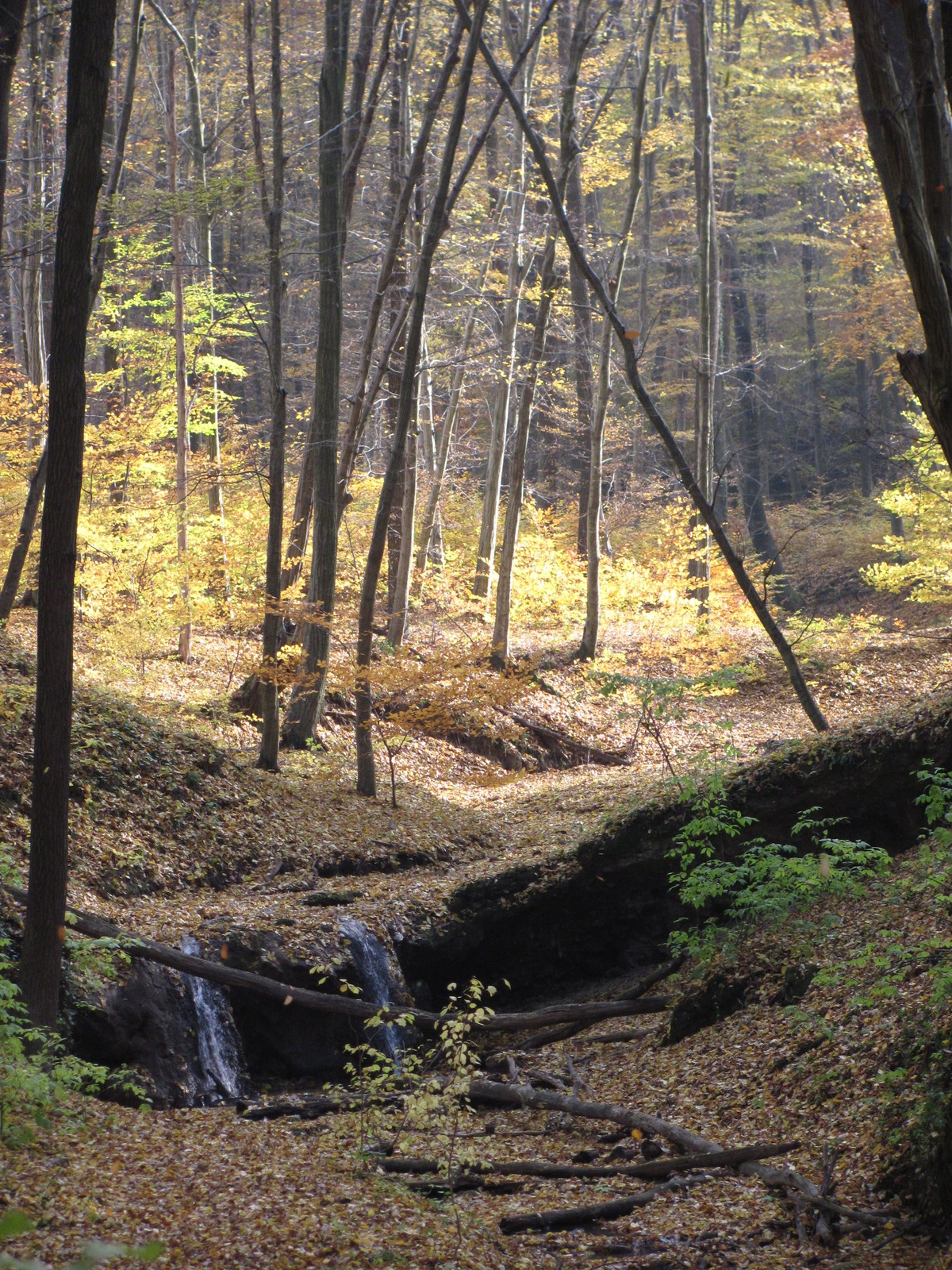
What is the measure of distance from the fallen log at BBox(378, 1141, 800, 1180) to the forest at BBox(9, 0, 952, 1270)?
0.03 metres

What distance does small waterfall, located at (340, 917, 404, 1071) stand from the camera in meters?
7.63

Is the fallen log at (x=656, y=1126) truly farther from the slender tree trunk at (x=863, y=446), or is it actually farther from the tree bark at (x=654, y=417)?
the slender tree trunk at (x=863, y=446)

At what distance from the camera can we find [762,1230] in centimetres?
413

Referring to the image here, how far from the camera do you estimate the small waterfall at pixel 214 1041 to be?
22.1 ft

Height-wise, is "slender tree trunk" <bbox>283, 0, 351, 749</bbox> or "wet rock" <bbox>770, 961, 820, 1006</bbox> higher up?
"slender tree trunk" <bbox>283, 0, 351, 749</bbox>

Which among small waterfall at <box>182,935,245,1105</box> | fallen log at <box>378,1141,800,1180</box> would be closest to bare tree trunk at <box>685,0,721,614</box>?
small waterfall at <box>182,935,245,1105</box>

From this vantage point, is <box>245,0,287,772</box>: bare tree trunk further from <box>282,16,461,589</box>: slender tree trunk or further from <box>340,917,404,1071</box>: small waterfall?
<box>340,917,404,1071</box>: small waterfall

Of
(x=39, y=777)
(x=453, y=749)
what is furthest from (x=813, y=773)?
(x=453, y=749)

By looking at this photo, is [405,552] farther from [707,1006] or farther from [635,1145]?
[635,1145]

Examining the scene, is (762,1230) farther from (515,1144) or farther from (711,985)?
(711,985)

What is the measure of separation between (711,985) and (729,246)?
29.1 meters

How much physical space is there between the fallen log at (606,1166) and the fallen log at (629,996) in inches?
98.1

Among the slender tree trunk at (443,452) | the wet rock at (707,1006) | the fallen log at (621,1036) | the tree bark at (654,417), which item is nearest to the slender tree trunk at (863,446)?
the slender tree trunk at (443,452)

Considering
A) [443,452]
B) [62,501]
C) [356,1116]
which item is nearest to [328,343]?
[62,501]
